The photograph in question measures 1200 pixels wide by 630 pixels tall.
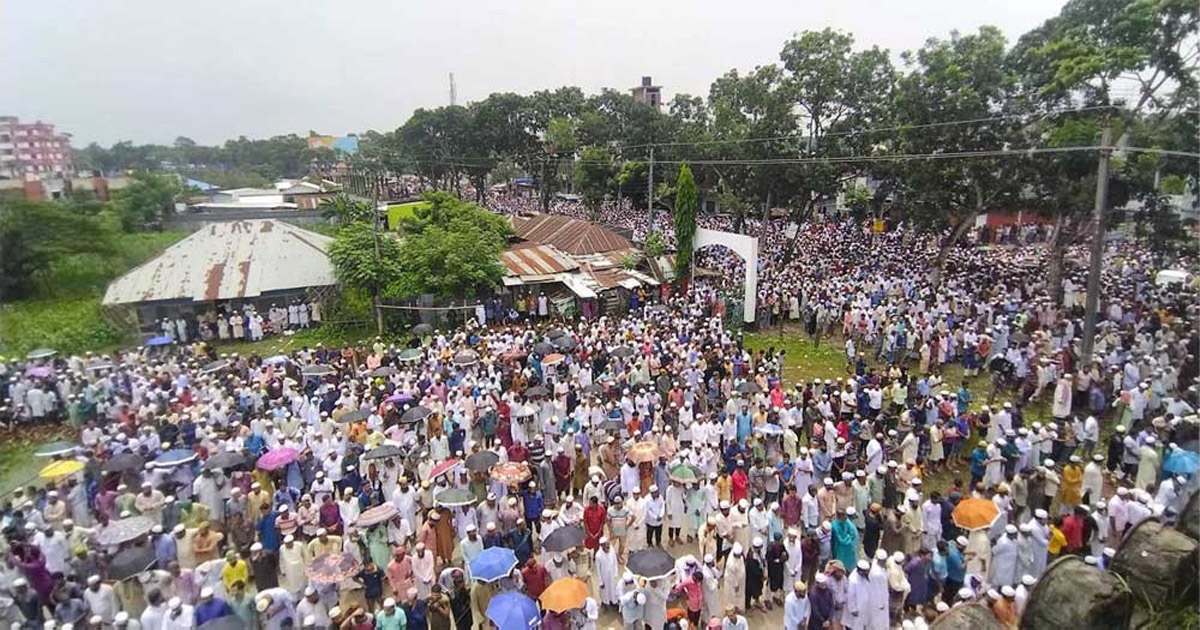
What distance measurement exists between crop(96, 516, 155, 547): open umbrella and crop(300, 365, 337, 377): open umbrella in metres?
5.87

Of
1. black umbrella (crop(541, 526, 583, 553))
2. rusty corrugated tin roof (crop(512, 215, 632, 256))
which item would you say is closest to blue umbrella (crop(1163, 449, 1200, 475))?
black umbrella (crop(541, 526, 583, 553))

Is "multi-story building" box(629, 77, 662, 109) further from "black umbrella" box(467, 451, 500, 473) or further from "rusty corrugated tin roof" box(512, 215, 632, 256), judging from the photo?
"black umbrella" box(467, 451, 500, 473)

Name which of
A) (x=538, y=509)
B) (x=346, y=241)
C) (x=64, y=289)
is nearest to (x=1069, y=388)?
(x=538, y=509)

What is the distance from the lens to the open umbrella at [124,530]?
→ 306 inches

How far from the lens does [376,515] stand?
26.8ft

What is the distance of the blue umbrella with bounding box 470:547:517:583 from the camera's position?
6883 millimetres

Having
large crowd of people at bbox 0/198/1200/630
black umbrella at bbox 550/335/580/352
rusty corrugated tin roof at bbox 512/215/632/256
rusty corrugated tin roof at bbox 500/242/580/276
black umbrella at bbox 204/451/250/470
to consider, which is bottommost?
large crowd of people at bbox 0/198/1200/630

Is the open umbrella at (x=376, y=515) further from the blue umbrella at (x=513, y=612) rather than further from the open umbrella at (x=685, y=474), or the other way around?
the open umbrella at (x=685, y=474)

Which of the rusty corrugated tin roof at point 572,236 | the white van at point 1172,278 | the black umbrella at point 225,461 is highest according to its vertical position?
the rusty corrugated tin roof at point 572,236

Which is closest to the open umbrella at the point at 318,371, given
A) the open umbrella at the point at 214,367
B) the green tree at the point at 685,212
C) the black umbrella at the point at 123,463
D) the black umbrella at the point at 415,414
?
the open umbrella at the point at 214,367

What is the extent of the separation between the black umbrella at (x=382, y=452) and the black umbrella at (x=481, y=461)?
1.14 meters

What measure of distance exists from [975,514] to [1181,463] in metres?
3.52

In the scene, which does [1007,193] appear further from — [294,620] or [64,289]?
[64,289]

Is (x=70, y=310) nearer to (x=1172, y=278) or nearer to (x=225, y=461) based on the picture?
(x=225, y=461)
